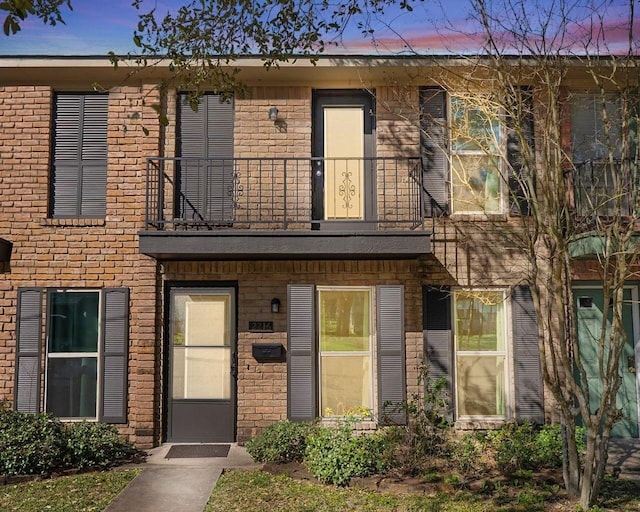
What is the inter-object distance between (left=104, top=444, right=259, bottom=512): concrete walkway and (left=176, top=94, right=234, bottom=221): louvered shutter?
3262 millimetres

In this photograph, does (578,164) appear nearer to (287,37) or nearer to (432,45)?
(432,45)

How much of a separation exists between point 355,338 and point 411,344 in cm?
79

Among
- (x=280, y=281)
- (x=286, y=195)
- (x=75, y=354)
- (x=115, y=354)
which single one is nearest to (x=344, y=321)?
(x=280, y=281)

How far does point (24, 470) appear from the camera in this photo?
267 inches

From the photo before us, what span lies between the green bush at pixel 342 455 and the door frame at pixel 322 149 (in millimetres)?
2819

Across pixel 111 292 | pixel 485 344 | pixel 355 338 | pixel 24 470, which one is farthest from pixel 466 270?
pixel 24 470

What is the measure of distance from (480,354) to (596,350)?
169 cm

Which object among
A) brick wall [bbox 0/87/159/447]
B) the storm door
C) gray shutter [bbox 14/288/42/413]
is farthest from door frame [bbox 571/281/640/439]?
gray shutter [bbox 14/288/42/413]

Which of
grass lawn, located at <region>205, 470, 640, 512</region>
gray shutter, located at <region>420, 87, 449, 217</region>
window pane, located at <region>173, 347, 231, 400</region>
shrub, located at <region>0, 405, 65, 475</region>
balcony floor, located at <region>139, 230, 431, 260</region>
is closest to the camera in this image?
grass lawn, located at <region>205, 470, 640, 512</region>

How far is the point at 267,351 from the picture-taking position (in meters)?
8.02

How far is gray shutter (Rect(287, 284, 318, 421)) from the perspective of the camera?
7.91m

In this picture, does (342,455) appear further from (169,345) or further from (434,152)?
(434,152)

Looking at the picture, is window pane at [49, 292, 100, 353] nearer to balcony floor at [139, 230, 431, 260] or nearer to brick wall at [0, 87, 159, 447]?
brick wall at [0, 87, 159, 447]

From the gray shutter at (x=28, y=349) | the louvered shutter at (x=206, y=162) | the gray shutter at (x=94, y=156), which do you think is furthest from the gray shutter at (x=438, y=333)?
the gray shutter at (x=28, y=349)
